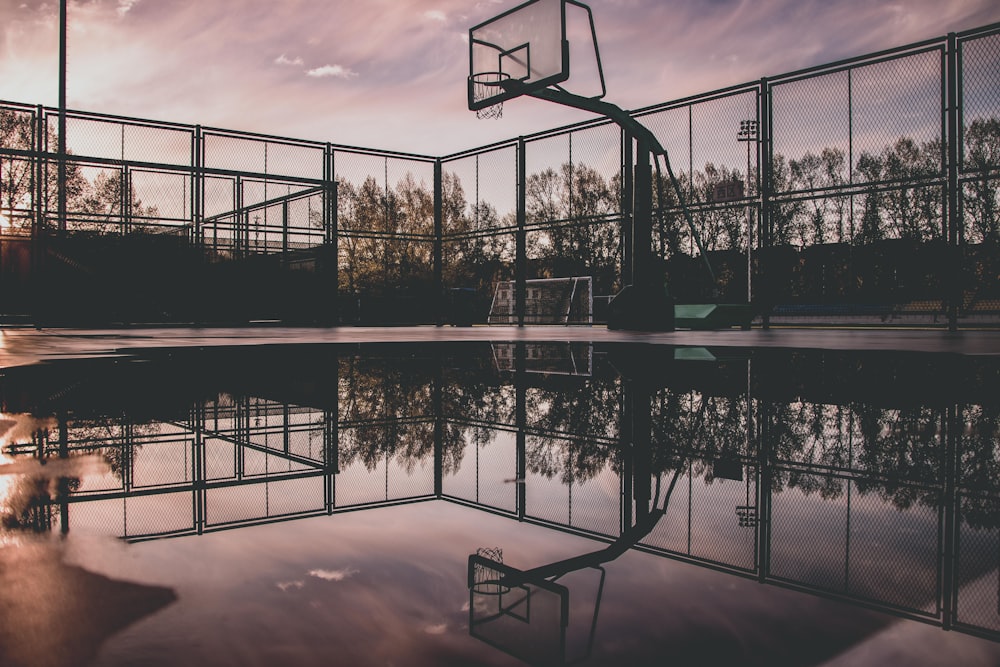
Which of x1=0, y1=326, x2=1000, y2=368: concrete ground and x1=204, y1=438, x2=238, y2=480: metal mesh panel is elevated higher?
x1=0, y1=326, x2=1000, y2=368: concrete ground

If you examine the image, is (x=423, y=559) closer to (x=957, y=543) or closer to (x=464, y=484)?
(x=464, y=484)

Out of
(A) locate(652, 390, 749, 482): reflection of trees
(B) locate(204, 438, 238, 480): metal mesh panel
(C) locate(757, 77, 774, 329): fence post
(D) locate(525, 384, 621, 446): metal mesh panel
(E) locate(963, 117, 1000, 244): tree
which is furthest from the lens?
(C) locate(757, 77, 774, 329): fence post

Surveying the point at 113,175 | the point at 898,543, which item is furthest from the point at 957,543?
the point at 113,175

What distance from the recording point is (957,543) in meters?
1.11

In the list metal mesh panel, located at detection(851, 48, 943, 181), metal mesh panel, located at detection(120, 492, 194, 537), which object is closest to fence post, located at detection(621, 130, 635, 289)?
metal mesh panel, located at detection(851, 48, 943, 181)

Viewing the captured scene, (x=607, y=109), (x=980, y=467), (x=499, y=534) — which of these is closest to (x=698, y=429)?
(x=980, y=467)

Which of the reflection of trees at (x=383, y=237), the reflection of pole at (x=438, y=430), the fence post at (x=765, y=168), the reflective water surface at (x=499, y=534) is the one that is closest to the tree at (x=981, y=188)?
the fence post at (x=765, y=168)

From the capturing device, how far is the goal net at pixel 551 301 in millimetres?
19859

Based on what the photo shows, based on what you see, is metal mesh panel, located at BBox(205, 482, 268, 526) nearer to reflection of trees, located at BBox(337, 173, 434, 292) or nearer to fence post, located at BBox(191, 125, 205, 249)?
fence post, located at BBox(191, 125, 205, 249)

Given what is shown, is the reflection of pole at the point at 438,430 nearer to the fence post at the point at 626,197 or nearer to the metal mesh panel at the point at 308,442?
the metal mesh panel at the point at 308,442

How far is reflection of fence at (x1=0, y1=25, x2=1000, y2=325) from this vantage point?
942cm

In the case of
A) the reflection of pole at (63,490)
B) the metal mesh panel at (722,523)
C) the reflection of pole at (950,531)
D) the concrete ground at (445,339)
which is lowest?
the metal mesh panel at (722,523)

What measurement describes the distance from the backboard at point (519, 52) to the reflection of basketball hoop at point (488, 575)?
10733mm

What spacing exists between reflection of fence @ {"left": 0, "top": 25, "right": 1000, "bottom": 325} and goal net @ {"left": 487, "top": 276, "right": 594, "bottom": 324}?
2.67 m
